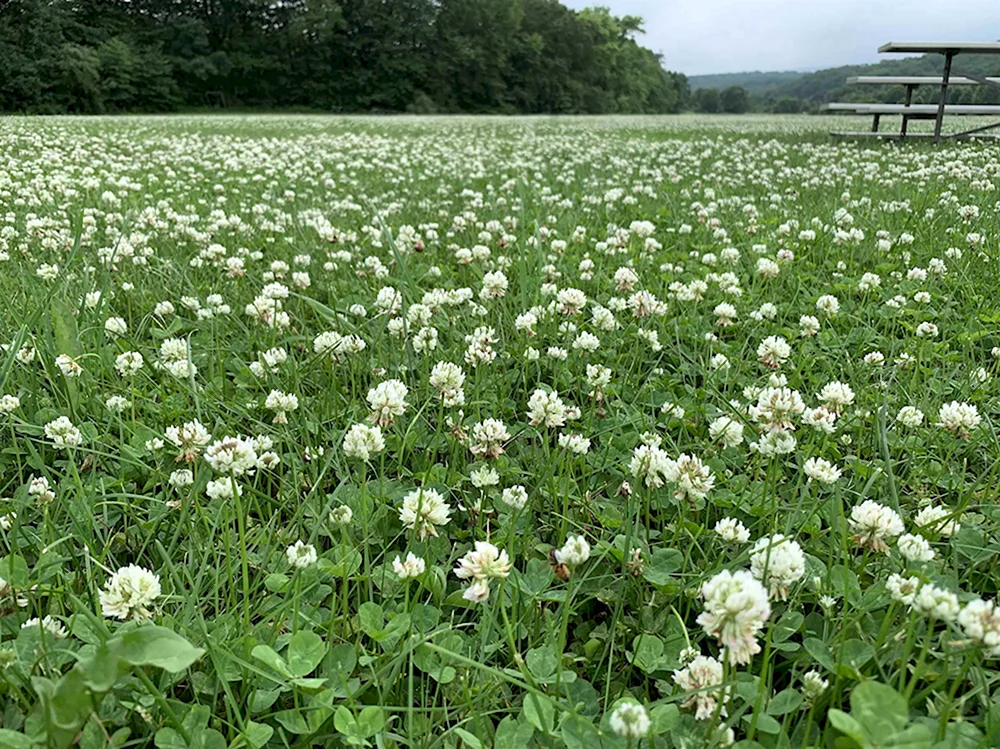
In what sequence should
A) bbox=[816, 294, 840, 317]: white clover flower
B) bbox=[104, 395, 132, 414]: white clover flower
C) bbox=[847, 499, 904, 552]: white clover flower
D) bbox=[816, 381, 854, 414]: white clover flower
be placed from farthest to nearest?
1. bbox=[816, 294, 840, 317]: white clover flower
2. bbox=[104, 395, 132, 414]: white clover flower
3. bbox=[816, 381, 854, 414]: white clover flower
4. bbox=[847, 499, 904, 552]: white clover flower

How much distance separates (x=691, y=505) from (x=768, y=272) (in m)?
1.62

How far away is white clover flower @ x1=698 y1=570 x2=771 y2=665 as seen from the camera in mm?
906

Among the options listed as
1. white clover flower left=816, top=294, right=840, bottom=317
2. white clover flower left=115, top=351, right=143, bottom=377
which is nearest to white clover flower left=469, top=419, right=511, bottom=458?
Answer: white clover flower left=115, top=351, right=143, bottom=377

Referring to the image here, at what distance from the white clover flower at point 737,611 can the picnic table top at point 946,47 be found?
33.0ft

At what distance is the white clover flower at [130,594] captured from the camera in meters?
1.20

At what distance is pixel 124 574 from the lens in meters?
1.22

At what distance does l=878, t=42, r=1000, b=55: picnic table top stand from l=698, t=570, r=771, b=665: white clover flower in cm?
1007

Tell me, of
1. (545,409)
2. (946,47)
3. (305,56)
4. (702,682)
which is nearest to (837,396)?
(545,409)

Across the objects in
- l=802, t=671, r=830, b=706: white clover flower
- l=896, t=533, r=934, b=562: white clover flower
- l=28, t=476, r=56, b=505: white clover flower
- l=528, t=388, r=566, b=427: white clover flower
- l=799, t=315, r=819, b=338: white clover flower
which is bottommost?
l=802, t=671, r=830, b=706: white clover flower

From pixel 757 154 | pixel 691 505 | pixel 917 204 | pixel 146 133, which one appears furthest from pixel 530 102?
pixel 691 505

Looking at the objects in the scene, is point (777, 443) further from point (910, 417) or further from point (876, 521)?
point (910, 417)

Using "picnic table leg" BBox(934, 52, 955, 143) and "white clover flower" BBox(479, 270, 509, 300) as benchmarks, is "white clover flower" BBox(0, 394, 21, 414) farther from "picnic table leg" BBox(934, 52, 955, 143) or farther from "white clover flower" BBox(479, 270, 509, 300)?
"picnic table leg" BBox(934, 52, 955, 143)

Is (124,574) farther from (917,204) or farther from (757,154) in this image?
(757,154)

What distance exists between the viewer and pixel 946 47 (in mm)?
8805
